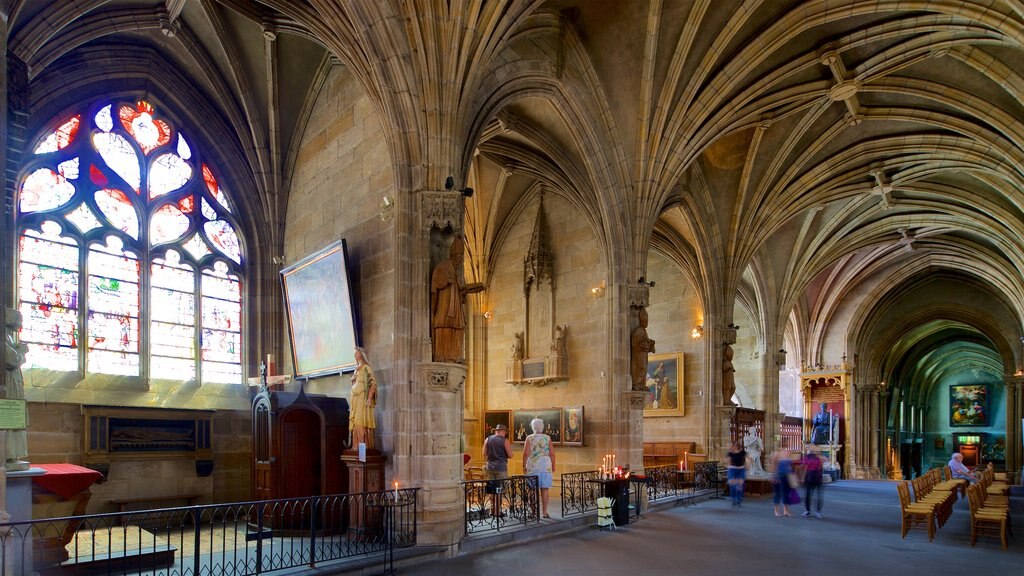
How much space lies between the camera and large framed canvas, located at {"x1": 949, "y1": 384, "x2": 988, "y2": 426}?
45.2 meters

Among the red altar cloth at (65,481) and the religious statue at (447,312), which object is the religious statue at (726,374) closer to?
the religious statue at (447,312)

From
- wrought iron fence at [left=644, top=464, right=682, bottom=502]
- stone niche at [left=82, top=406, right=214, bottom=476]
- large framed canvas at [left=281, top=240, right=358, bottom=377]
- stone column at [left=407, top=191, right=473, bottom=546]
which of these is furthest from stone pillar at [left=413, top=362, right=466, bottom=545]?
wrought iron fence at [left=644, top=464, right=682, bottom=502]

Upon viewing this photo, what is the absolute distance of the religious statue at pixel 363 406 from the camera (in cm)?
976

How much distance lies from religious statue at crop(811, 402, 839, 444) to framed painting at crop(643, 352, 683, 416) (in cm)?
1179

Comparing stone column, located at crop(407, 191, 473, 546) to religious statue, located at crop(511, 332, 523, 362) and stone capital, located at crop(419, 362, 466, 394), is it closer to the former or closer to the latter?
stone capital, located at crop(419, 362, 466, 394)

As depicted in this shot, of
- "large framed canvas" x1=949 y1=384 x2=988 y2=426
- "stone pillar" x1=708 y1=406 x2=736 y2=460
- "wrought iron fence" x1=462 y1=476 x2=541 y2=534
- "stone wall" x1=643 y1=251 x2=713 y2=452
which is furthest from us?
"large framed canvas" x1=949 y1=384 x2=988 y2=426

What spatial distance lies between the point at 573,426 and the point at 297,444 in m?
7.46

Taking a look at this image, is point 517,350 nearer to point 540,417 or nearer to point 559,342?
point 559,342

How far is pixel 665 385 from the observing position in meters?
20.8

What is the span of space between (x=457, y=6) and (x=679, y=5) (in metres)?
5.35

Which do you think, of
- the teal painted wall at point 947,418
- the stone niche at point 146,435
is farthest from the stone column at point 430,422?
the teal painted wall at point 947,418

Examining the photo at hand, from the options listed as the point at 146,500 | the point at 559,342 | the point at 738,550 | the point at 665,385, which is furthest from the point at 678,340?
the point at 146,500

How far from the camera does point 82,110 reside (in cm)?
1201

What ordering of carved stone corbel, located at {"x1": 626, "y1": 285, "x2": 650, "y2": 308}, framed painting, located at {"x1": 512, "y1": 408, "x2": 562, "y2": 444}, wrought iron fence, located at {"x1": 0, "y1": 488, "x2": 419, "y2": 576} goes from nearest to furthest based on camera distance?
wrought iron fence, located at {"x1": 0, "y1": 488, "x2": 419, "y2": 576} < carved stone corbel, located at {"x1": 626, "y1": 285, "x2": 650, "y2": 308} < framed painting, located at {"x1": 512, "y1": 408, "x2": 562, "y2": 444}
